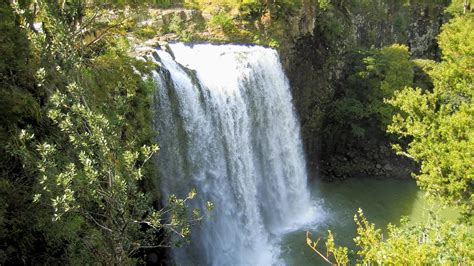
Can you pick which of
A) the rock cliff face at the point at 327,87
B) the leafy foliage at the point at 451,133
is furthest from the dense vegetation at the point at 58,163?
the rock cliff face at the point at 327,87

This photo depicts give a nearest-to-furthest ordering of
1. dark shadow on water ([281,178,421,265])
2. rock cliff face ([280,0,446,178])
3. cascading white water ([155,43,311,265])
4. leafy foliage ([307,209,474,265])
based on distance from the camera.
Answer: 1. leafy foliage ([307,209,474,265])
2. cascading white water ([155,43,311,265])
3. dark shadow on water ([281,178,421,265])
4. rock cliff face ([280,0,446,178])

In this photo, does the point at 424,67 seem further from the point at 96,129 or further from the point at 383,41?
the point at 96,129

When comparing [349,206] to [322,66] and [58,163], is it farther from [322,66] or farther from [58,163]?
[58,163]

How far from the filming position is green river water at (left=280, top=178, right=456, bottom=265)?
18922mm

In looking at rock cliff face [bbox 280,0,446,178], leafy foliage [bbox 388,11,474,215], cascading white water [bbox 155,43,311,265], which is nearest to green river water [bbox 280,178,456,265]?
cascading white water [bbox 155,43,311,265]

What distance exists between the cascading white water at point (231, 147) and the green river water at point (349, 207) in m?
0.94

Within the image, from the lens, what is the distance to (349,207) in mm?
22844

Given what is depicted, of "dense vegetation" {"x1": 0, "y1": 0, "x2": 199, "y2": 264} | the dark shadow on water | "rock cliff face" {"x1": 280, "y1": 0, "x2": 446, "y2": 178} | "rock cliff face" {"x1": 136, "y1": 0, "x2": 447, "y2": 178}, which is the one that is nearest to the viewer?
"dense vegetation" {"x1": 0, "y1": 0, "x2": 199, "y2": 264}

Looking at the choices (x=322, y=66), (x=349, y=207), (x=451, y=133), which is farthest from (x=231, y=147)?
(x=322, y=66)

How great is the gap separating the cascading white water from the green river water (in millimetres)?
937

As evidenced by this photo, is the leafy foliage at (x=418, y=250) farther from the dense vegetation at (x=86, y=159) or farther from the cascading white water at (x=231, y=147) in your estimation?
the cascading white water at (x=231, y=147)

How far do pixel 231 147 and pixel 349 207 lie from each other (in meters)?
9.47

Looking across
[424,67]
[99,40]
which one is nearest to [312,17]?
[424,67]

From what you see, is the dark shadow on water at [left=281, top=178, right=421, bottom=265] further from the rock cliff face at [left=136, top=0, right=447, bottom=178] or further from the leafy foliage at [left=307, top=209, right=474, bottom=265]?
the leafy foliage at [left=307, top=209, right=474, bottom=265]
